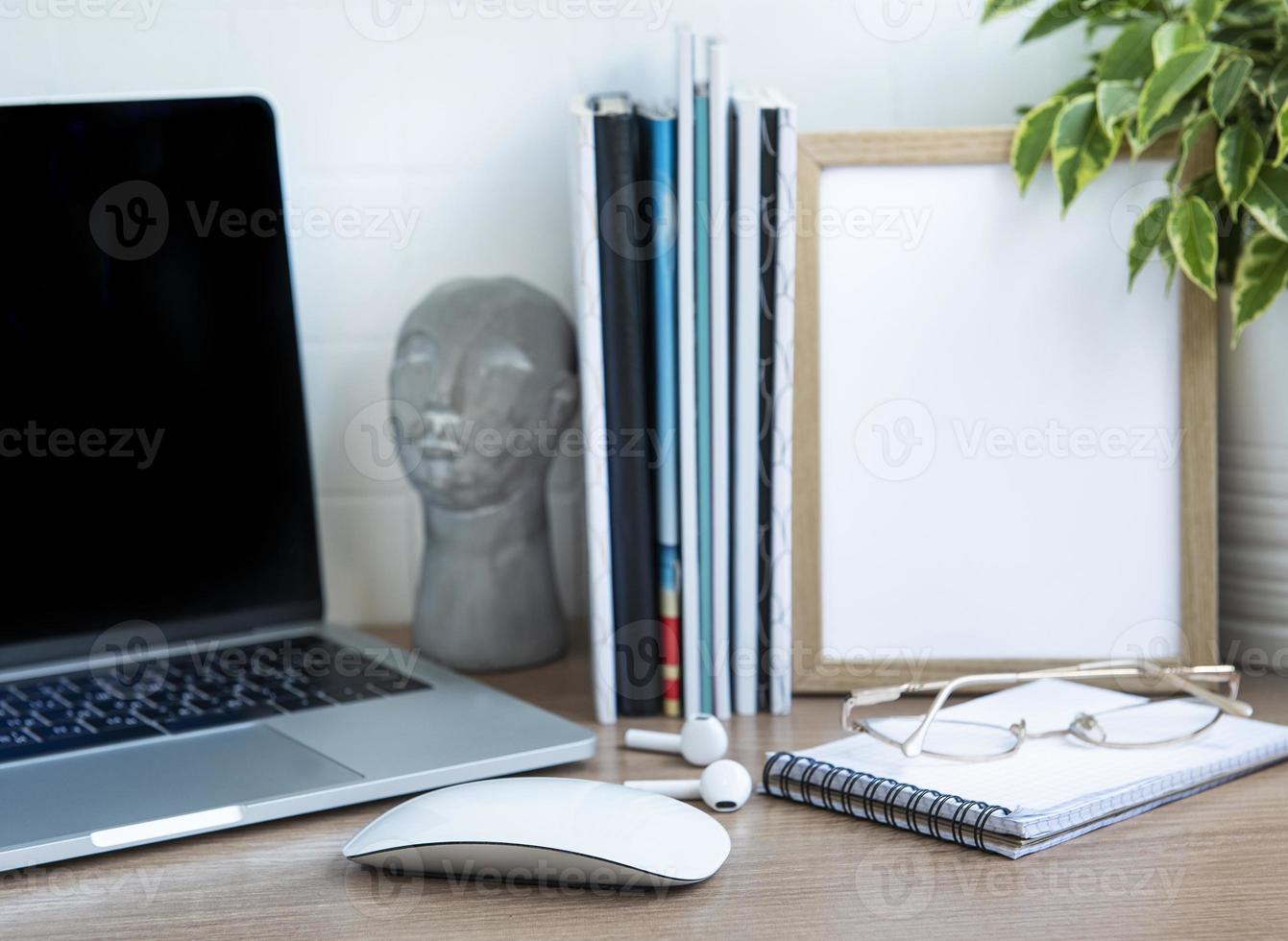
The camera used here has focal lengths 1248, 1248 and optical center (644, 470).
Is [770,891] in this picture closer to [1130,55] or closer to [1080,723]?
[1080,723]

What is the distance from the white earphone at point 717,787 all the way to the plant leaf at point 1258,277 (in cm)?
43

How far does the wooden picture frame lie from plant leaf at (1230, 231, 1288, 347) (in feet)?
0.08

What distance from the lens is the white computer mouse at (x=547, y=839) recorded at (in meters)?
0.52

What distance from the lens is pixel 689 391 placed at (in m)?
0.77

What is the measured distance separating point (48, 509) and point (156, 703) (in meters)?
0.18

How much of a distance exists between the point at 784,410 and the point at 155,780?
41cm

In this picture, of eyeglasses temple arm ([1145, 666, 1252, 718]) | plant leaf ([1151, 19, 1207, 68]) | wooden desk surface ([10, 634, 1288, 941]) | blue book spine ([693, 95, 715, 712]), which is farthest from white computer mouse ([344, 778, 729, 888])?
plant leaf ([1151, 19, 1207, 68])

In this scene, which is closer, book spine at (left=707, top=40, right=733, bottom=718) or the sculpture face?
book spine at (left=707, top=40, right=733, bottom=718)

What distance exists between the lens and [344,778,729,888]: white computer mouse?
1.72ft

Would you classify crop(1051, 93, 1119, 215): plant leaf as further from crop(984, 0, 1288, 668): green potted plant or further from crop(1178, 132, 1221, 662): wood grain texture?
crop(1178, 132, 1221, 662): wood grain texture

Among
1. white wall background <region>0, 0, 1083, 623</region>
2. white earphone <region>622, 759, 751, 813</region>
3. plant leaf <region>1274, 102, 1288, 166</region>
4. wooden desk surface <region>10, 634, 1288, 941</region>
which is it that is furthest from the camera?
white wall background <region>0, 0, 1083, 623</region>

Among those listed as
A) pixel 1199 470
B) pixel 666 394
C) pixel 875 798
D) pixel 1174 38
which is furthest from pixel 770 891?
pixel 1174 38

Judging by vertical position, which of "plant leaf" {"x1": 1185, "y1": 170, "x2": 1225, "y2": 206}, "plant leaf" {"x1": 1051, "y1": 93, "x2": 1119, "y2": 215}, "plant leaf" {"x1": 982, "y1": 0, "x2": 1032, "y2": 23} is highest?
"plant leaf" {"x1": 982, "y1": 0, "x2": 1032, "y2": 23}

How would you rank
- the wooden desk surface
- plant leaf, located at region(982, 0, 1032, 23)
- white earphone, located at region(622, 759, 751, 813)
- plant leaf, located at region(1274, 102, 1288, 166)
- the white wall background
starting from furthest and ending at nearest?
the white wall background
plant leaf, located at region(982, 0, 1032, 23)
plant leaf, located at region(1274, 102, 1288, 166)
white earphone, located at region(622, 759, 751, 813)
the wooden desk surface
